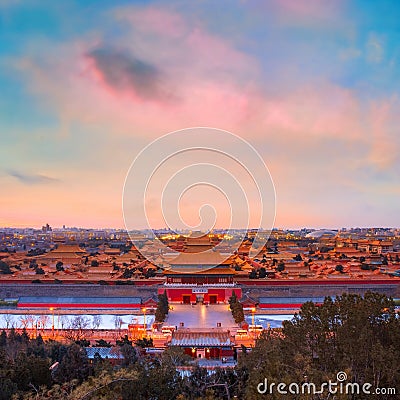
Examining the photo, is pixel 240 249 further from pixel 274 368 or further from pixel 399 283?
pixel 274 368

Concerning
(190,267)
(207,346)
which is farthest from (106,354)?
(190,267)

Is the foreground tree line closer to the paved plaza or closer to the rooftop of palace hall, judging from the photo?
the paved plaza

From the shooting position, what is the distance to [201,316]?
20328 mm

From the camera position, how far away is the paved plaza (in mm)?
18653

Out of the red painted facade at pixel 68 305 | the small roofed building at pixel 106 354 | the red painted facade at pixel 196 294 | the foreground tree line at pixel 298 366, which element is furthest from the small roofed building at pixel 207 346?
the red painted facade at pixel 196 294

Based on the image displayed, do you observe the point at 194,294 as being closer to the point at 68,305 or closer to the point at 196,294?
the point at 196,294

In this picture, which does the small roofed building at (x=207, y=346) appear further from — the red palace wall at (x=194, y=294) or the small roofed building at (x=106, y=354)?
the red palace wall at (x=194, y=294)

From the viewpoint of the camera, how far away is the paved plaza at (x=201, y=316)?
1865cm

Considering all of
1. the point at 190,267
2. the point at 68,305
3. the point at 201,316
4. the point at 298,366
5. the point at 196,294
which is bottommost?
the point at 201,316

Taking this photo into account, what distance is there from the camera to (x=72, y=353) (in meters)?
11.0

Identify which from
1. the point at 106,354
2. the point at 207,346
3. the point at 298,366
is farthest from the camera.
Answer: the point at 207,346

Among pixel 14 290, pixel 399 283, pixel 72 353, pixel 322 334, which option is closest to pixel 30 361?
pixel 72 353

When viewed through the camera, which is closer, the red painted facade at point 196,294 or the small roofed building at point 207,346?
the small roofed building at point 207,346

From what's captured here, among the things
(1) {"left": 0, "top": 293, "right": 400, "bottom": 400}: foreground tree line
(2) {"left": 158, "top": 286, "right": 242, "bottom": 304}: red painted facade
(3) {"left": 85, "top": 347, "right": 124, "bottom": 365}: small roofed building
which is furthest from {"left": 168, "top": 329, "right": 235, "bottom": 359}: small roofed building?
(2) {"left": 158, "top": 286, "right": 242, "bottom": 304}: red painted facade
